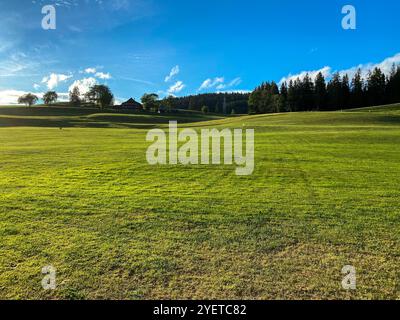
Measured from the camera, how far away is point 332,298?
19.9ft

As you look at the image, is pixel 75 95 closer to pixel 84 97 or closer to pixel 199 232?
pixel 84 97

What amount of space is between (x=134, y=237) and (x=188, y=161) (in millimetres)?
12135

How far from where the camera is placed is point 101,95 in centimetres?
13975

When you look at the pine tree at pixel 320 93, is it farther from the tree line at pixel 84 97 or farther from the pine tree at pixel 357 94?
the tree line at pixel 84 97

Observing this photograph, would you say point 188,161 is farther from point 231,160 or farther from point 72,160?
point 72,160

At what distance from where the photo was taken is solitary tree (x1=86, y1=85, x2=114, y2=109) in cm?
13904

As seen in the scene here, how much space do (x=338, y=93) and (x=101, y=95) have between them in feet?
326

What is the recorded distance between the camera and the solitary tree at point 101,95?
456 ft

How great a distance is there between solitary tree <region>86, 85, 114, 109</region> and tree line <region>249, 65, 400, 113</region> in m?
72.6

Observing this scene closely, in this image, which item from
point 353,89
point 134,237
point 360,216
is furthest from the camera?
point 353,89

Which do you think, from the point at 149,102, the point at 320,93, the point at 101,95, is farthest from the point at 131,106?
the point at 320,93

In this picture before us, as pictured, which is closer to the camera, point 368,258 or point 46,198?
point 368,258


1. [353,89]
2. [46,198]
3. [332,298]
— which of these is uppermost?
[353,89]

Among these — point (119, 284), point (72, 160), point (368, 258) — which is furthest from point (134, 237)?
point (72, 160)
